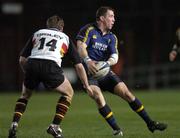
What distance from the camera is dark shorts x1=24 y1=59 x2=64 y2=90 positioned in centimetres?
1170

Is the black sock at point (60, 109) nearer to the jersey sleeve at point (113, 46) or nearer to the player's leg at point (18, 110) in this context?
the player's leg at point (18, 110)

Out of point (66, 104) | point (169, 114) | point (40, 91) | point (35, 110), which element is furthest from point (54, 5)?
point (66, 104)

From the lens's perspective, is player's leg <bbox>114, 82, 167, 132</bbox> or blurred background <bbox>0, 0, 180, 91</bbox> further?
blurred background <bbox>0, 0, 180, 91</bbox>

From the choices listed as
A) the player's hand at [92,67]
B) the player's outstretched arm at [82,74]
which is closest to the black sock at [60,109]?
the player's outstretched arm at [82,74]

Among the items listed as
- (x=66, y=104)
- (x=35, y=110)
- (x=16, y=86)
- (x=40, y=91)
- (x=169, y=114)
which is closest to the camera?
(x=66, y=104)

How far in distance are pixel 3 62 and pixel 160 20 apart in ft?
26.7

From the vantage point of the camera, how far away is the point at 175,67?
35.1m

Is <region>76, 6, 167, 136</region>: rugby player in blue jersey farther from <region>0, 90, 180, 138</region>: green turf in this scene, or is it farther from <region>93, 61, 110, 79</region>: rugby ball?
<region>0, 90, 180, 138</region>: green turf

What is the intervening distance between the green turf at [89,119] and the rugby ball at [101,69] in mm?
1067

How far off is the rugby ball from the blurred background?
21805 millimetres

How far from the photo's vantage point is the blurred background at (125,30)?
35.2 metres

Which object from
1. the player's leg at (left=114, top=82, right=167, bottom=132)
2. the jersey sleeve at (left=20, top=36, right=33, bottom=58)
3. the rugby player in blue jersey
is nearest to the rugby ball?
the rugby player in blue jersey

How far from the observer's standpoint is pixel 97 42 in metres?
13.0

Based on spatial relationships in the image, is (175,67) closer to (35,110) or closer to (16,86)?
(16,86)
